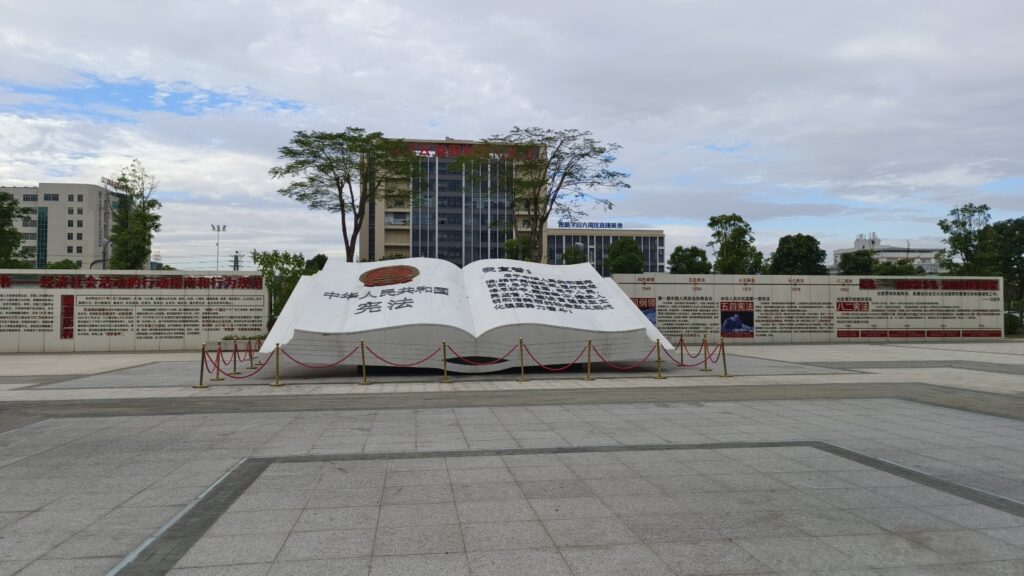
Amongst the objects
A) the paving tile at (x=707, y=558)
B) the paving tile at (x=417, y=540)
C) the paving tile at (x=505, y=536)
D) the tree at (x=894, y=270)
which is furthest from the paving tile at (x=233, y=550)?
the tree at (x=894, y=270)

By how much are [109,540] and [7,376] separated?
1555 cm

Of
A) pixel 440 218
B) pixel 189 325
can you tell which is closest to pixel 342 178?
pixel 189 325

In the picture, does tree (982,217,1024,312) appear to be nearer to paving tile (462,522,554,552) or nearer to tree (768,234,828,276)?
tree (768,234,828,276)

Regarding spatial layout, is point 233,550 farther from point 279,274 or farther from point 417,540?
point 279,274

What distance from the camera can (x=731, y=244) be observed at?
4616 cm

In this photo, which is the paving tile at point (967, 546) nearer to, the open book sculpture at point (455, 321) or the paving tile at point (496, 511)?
the paving tile at point (496, 511)

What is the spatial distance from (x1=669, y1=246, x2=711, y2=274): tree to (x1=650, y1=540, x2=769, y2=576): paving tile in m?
69.2

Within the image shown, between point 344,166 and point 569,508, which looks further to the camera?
point 344,166

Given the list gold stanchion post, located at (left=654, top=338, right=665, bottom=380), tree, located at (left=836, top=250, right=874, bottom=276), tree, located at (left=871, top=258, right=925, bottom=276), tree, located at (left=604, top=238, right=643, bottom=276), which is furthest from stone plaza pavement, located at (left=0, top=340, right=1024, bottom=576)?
tree, located at (left=604, top=238, right=643, bottom=276)

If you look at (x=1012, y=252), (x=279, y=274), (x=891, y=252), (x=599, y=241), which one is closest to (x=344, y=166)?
(x=279, y=274)

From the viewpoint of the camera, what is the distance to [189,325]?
25438 mm

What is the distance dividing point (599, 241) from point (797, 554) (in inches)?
4178

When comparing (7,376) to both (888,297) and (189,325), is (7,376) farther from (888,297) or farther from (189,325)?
(888,297)

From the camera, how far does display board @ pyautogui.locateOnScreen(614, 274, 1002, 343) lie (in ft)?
90.2
